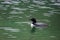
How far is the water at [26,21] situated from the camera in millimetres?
8422

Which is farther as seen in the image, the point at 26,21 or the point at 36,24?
the point at 26,21

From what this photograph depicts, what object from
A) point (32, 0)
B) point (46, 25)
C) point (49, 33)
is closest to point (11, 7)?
point (32, 0)

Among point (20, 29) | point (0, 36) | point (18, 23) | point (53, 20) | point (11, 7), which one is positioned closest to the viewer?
point (0, 36)

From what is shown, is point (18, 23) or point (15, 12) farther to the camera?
point (15, 12)

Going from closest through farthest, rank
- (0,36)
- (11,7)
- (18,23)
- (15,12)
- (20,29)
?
(0,36) < (20,29) < (18,23) < (15,12) < (11,7)

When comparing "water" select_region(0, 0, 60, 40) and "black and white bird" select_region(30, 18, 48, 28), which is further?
"black and white bird" select_region(30, 18, 48, 28)

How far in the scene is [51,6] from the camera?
46.0ft

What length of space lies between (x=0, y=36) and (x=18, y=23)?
1589 millimetres

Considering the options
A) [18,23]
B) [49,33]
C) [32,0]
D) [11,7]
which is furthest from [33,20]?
[32,0]

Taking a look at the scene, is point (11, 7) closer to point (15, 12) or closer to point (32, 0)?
point (15, 12)

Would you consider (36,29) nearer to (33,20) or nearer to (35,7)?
(33,20)

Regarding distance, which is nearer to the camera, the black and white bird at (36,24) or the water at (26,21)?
the water at (26,21)

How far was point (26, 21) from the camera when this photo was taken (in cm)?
1014

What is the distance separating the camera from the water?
27.6 feet
